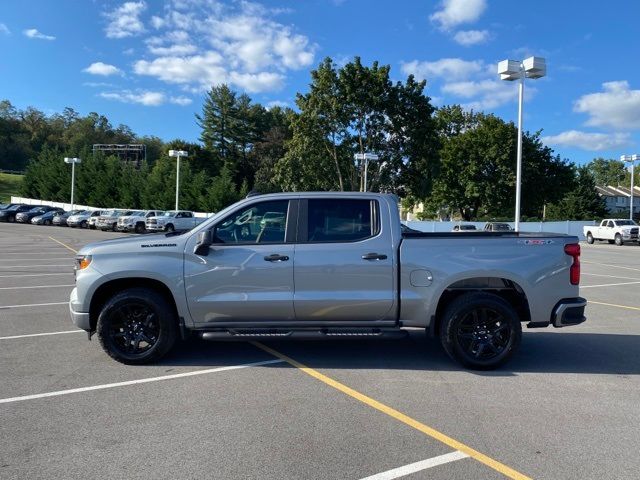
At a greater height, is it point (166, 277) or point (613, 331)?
point (166, 277)

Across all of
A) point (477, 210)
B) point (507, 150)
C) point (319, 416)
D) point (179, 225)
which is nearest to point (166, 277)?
point (319, 416)

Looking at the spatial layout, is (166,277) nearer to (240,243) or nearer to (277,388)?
(240,243)

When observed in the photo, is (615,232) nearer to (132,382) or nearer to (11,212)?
(132,382)

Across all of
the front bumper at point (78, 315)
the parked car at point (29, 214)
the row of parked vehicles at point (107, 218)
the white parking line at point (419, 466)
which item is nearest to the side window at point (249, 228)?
the front bumper at point (78, 315)

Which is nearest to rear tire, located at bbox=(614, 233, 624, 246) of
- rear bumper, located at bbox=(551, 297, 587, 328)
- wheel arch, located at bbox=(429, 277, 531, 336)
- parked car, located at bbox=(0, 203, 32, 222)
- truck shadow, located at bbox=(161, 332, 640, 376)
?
truck shadow, located at bbox=(161, 332, 640, 376)

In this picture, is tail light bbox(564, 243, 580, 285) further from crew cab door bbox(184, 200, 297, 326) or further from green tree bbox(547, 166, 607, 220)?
green tree bbox(547, 166, 607, 220)

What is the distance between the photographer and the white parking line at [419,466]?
3572mm

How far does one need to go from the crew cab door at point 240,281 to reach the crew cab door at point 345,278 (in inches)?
6.4

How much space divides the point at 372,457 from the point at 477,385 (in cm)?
211

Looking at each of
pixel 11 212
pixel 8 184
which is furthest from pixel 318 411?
pixel 8 184

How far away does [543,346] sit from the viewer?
7320mm

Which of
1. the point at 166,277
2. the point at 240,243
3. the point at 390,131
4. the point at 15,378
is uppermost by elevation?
the point at 390,131

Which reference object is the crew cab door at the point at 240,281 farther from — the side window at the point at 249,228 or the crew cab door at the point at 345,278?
the crew cab door at the point at 345,278

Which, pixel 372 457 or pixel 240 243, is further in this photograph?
pixel 240 243
